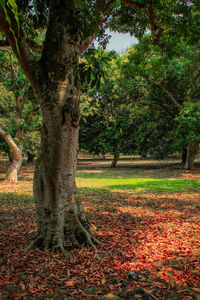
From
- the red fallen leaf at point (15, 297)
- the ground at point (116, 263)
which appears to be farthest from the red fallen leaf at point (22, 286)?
the red fallen leaf at point (15, 297)

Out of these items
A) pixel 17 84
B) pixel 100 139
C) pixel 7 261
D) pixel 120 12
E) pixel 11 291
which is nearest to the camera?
pixel 11 291

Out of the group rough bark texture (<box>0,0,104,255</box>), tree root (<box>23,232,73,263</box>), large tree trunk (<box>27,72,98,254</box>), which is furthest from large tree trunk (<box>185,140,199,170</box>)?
tree root (<box>23,232,73,263</box>)

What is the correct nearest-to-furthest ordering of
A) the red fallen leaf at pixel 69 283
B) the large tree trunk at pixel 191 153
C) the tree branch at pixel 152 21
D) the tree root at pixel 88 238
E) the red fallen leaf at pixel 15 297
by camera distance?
the red fallen leaf at pixel 15 297 → the red fallen leaf at pixel 69 283 → the tree root at pixel 88 238 → the tree branch at pixel 152 21 → the large tree trunk at pixel 191 153

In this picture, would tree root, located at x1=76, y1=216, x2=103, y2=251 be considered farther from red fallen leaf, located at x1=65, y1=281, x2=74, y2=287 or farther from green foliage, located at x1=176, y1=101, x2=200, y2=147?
green foliage, located at x1=176, y1=101, x2=200, y2=147

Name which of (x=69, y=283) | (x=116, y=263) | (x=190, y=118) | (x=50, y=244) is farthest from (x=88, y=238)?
(x=190, y=118)

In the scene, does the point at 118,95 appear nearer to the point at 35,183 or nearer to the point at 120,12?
the point at 120,12

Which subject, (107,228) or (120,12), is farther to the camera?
(120,12)

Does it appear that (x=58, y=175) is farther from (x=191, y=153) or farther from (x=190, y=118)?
(x=191, y=153)

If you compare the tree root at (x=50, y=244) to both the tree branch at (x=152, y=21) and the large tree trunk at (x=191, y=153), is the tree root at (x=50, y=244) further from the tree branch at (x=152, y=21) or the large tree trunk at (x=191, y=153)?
the large tree trunk at (x=191, y=153)

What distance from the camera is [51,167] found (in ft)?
13.4

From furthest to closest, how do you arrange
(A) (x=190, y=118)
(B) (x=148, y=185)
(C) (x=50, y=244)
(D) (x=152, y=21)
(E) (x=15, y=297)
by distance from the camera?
1. (A) (x=190, y=118)
2. (B) (x=148, y=185)
3. (D) (x=152, y=21)
4. (C) (x=50, y=244)
5. (E) (x=15, y=297)

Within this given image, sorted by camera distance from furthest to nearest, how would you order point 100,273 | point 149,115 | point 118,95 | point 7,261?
point 118,95 < point 149,115 < point 7,261 < point 100,273

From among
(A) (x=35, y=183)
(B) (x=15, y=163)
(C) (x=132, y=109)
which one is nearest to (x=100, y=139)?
(C) (x=132, y=109)

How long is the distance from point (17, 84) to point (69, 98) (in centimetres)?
1138
